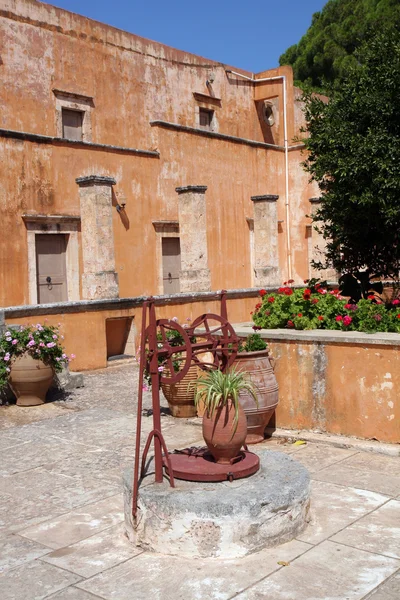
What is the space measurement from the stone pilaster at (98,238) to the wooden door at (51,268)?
241 centimetres

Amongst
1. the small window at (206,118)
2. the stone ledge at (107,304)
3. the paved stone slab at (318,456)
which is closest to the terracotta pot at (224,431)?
the paved stone slab at (318,456)

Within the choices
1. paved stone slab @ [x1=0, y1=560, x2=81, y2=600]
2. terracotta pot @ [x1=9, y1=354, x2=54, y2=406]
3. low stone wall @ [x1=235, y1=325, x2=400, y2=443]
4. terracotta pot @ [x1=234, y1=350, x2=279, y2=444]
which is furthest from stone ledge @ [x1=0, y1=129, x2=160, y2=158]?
paved stone slab @ [x1=0, y1=560, x2=81, y2=600]

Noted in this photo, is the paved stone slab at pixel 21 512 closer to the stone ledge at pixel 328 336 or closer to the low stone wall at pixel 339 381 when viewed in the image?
the low stone wall at pixel 339 381

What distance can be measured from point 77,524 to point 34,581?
935 millimetres

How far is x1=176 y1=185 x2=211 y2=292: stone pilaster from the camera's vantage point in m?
15.5

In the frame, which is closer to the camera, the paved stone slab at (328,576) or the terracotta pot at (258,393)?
the paved stone slab at (328,576)

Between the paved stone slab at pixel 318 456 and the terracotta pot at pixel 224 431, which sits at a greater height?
the terracotta pot at pixel 224 431

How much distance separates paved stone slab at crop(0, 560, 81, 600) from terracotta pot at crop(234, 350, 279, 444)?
305 cm

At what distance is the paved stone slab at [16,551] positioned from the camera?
14.4 ft

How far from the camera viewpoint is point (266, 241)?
57.2ft

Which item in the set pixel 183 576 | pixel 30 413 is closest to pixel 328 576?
pixel 183 576

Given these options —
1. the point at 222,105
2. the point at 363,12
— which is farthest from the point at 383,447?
the point at 363,12

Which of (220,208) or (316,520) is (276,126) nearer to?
(220,208)

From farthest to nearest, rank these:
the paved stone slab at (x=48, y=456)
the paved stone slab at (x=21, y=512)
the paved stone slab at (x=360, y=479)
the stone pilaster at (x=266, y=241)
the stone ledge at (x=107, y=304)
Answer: the stone pilaster at (x=266, y=241), the stone ledge at (x=107, y=304), the paved stone slab at (x=48, y=456), the paved stone slab at (x=360, y=479), the paved stone slab at (x=21, y=512)
